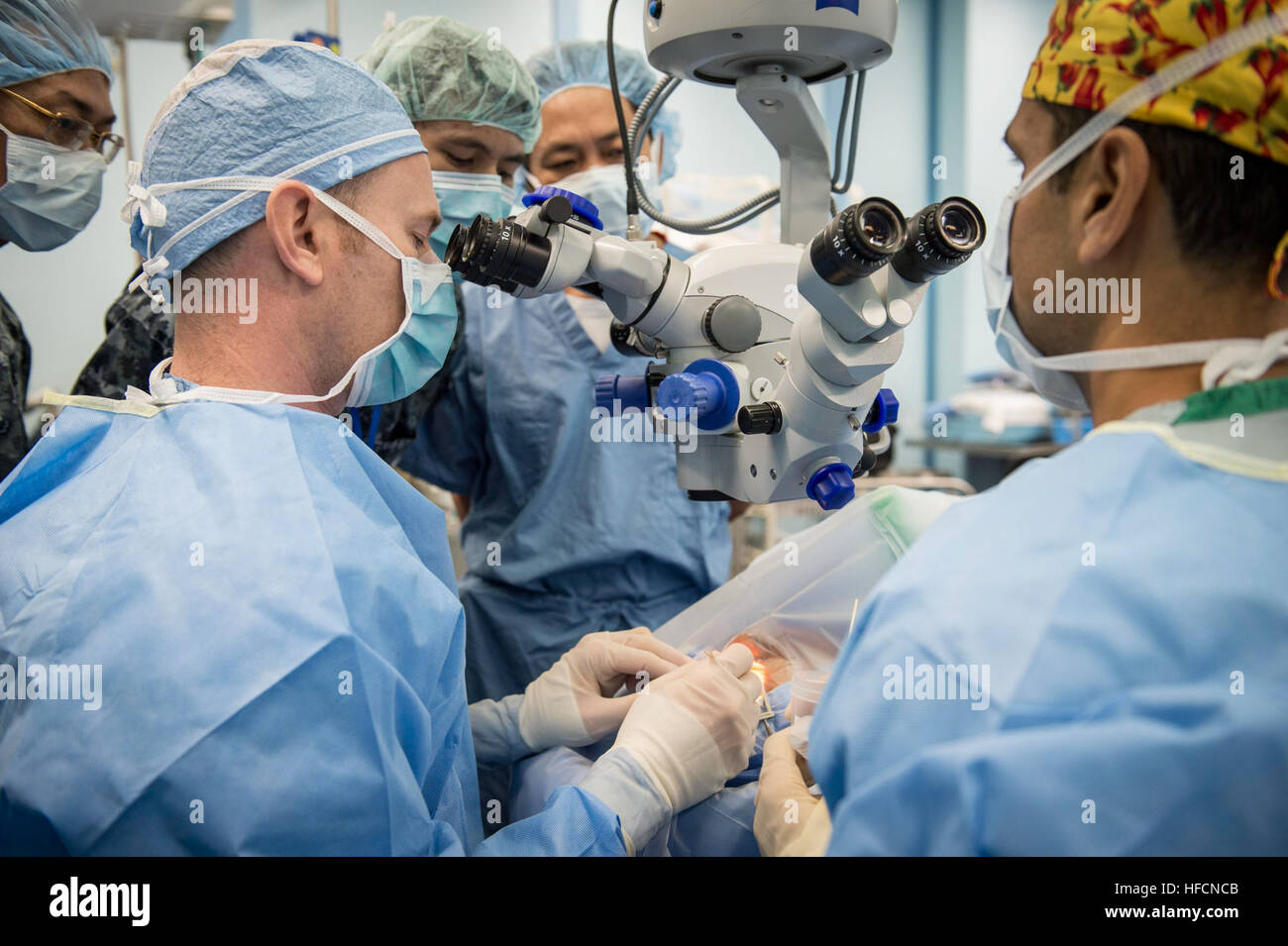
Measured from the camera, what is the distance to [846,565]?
1273 mm

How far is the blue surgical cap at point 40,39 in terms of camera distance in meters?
1.41

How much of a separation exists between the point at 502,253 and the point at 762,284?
300 millimetres

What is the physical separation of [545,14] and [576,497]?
2.81 m

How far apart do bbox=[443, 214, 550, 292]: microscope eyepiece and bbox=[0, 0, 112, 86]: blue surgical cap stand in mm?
903

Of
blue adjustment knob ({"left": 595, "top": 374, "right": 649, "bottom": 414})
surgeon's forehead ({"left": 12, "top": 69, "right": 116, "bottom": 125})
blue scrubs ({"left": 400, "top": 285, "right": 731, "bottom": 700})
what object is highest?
surgeon's forehead ({"left": 12, "top": 69, "right": 116, "bottom": 125})

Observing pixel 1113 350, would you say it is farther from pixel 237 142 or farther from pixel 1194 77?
pixel 237 142

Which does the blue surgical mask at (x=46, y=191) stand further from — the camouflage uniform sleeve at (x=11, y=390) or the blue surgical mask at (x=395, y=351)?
the blue surgical mask at (x=395, y=351)

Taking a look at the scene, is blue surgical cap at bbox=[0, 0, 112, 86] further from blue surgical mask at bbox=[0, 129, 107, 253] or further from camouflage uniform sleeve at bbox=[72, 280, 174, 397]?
camouflage uniform sleeve at bbox=[72, 280, 174, 397]

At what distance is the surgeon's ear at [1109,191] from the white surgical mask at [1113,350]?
0.01 meters

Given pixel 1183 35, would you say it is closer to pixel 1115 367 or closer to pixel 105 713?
pixel 1115 367

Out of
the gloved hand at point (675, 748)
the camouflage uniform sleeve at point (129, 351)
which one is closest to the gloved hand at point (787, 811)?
the gloved hand at point (675, 748)

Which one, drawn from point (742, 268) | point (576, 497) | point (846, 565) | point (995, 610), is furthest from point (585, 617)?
point (995, 610)

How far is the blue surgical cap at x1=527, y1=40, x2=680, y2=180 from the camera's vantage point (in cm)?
187

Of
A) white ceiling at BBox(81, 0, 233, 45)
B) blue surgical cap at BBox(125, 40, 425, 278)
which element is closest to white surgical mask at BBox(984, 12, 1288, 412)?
blue surgical cap at BBox(125, 40, 425, 278)
